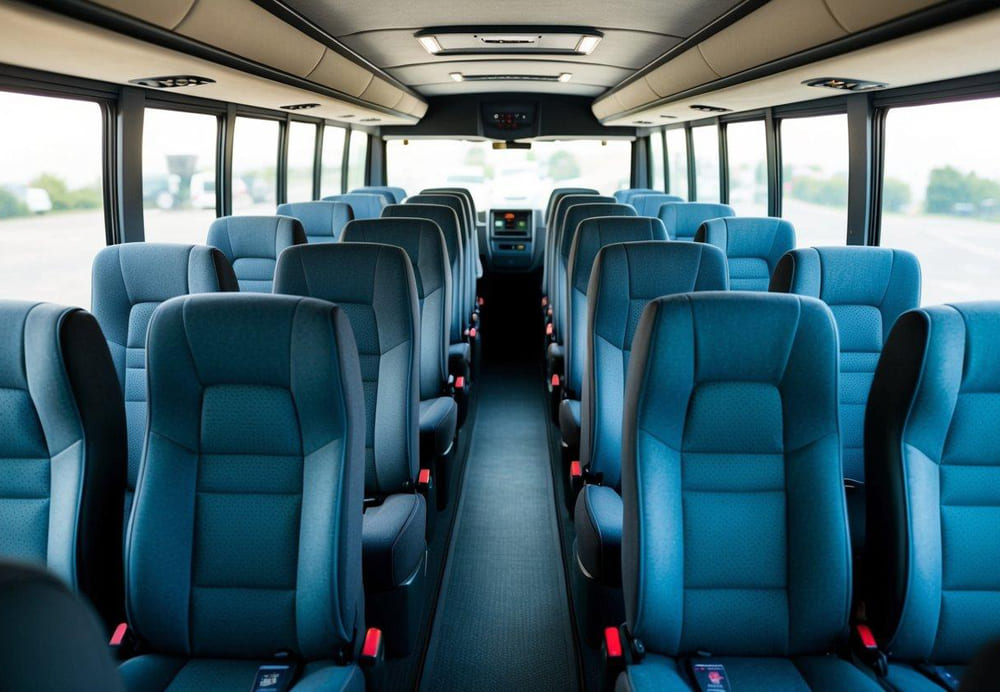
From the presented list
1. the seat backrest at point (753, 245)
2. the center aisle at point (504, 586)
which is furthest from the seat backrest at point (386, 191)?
the seat backrest at point (753, 245)

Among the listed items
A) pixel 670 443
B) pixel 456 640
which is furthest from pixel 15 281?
pixel 670 443

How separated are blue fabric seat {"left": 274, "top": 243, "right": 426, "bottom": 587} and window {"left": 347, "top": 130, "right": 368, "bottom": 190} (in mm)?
9152

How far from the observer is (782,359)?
221 cm

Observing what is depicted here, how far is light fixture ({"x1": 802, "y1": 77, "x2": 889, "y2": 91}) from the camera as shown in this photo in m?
4.41

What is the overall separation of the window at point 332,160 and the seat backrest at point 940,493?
9384 millimetres

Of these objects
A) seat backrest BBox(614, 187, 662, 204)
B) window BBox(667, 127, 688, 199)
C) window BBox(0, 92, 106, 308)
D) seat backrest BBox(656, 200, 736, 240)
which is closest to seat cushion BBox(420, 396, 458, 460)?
window BBox(0, 92, 106, 308)

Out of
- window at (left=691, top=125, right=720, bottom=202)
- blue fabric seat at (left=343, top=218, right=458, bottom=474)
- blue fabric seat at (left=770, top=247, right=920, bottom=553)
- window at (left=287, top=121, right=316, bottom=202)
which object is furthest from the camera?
window at (left=691, top=125, right=720, bottom=202)

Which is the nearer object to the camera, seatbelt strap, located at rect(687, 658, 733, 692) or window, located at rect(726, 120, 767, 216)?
seatbelt strap, located at rect(687, 658, 733, 692)

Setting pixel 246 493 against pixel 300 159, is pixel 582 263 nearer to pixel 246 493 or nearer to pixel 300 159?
pixel 246 493

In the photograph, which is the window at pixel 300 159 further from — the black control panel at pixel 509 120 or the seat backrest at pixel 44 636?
the seat backrest at pixel 44 636

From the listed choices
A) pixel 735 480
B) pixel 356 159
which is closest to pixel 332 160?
pixel 356 159

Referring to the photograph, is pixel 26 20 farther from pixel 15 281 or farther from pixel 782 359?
pixel 782 359

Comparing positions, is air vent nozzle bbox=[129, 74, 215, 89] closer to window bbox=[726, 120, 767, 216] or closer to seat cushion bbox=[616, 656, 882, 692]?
seat cushion bbox=[616, 656, 882, 692]

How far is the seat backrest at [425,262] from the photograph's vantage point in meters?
4.51
